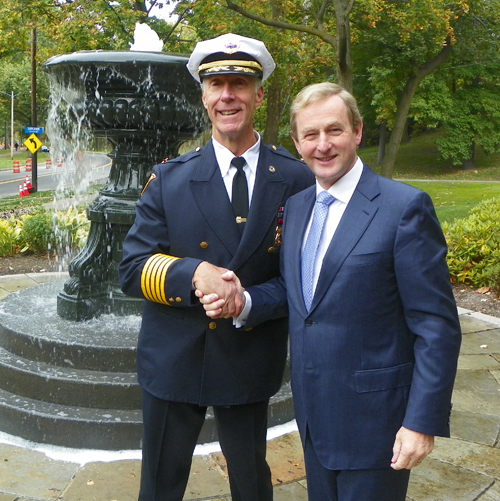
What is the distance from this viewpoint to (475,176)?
93.9 ft

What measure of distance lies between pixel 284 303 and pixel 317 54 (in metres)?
16.7

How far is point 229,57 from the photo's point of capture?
7.93ft

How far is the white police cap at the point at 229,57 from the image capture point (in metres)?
2.40

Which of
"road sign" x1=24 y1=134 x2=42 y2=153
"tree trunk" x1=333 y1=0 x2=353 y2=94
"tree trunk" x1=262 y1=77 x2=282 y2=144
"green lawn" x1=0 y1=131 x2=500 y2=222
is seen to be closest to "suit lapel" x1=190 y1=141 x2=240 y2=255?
"green lawn" x1=0 y1=131 x2=500 y2=222

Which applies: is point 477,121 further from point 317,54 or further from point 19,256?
point 19,256

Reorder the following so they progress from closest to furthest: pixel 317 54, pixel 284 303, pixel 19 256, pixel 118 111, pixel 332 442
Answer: pixel 332 442 < pixel 284 303 < pixel 118 111 < pixel 19 256 < pixel 317 54

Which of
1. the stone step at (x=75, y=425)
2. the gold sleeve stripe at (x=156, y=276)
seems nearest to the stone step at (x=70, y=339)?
the stone step at (x=75, y=425)

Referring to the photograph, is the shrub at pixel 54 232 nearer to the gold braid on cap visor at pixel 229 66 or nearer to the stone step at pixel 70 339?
the stone step at pixel 70 339

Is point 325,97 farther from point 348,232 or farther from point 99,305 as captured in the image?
point 99,305

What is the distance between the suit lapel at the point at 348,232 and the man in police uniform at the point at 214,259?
46 cm

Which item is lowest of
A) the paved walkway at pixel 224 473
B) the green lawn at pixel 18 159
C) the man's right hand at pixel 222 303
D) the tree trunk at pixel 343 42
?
the green lawn at pixel 18 159

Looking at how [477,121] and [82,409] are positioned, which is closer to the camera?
[82,409]

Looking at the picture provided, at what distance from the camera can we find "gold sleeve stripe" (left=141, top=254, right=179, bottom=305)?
226cm

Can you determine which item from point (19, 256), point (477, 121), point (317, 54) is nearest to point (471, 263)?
point (19, 256)
